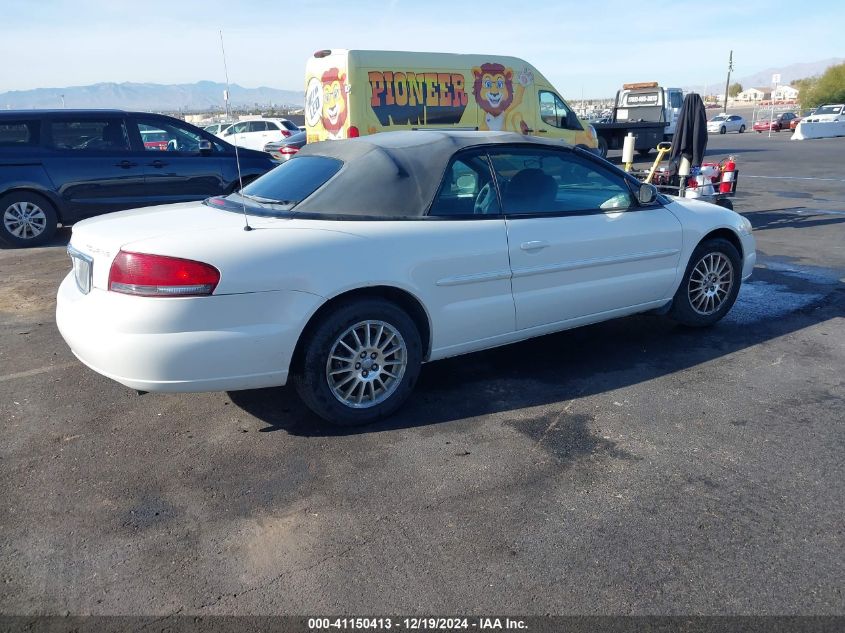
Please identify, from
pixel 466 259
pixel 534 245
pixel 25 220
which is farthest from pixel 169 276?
pixel 25 220

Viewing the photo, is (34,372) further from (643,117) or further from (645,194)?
(643,117)

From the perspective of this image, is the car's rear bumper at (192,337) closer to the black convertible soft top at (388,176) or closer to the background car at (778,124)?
the black convertible soft top at (388,176)

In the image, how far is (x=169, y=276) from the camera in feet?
10.8

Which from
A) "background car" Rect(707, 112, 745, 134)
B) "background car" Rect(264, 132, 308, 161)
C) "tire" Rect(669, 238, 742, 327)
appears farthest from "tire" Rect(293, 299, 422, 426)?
"background car" Rect(707, 112, 745, 134)

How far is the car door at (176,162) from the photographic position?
9.47m

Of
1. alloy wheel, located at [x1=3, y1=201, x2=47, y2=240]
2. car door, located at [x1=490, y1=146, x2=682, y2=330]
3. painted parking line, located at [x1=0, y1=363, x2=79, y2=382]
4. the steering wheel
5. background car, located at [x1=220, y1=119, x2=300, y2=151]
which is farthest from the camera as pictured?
background car, located at [x1=220, y1=119, x2=300, y2=151]

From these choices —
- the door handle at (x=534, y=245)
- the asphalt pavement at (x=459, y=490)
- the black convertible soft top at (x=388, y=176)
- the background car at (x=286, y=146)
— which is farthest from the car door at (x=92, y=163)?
the background car at (x=286, y=146)

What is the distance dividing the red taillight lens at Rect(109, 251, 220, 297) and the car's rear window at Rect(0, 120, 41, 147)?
7.03 m

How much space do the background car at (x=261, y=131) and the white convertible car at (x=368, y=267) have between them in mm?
21434

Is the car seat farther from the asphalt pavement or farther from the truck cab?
the truck cab

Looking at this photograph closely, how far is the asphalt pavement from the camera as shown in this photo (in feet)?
8.46

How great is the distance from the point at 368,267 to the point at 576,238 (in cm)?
153

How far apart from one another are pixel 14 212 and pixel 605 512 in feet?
28.8

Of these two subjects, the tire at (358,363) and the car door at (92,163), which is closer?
the tire at (358,363)
